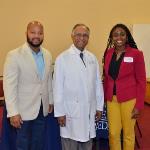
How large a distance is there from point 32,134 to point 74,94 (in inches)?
22.4

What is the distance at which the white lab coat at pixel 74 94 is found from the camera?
2551 mm

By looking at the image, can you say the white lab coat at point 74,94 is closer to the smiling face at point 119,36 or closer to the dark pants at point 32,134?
the dark pants at point 32,134

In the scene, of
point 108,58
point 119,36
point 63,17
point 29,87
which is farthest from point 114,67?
point 63,17

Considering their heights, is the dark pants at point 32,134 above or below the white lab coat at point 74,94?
below

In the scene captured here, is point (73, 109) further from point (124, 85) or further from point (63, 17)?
point (63, 17)

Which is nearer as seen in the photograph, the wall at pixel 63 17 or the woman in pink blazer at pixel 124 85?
the woman in pink blazer at pixel 124 85

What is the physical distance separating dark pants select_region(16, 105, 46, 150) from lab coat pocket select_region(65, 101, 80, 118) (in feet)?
0.86

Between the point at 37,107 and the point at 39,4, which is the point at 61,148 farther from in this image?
the point at 39,4

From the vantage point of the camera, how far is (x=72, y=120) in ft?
8.49

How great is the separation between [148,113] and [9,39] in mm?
3350

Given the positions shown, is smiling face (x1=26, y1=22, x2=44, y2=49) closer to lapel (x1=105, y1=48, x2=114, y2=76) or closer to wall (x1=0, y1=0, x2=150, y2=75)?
lapel (x1=105, y1=48, x2=114, y2=76)

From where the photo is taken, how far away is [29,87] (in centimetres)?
253

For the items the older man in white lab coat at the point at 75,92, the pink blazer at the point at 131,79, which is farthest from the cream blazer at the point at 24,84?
the pink blazer at the point at 131,79

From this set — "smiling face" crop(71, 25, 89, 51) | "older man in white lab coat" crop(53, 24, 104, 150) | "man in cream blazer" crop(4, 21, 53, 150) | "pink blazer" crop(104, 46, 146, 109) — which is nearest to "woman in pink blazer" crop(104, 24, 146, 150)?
"pink blazer" crop(104, 46, 146, 109)
